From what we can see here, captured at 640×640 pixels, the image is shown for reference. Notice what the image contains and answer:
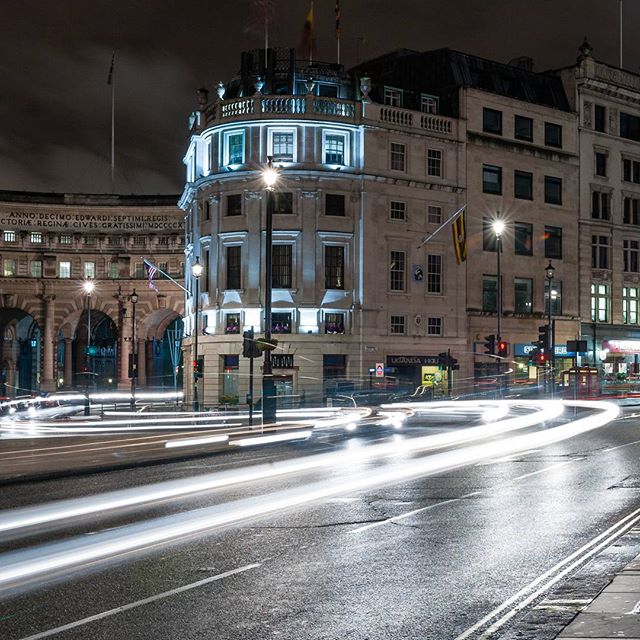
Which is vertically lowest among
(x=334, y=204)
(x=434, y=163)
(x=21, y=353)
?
(x=21, y=353)

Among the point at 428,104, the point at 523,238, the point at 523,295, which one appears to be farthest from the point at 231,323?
the point at 523,238

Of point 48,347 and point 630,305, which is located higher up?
point 630,305

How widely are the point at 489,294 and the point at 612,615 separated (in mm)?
57632

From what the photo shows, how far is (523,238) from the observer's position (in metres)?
66.5

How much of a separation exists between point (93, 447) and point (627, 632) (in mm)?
22165

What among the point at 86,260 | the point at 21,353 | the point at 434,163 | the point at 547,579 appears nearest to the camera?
the point at 547,579

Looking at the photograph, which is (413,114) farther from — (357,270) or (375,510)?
(375,510)

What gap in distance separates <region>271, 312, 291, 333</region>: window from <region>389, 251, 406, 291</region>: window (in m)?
7.15

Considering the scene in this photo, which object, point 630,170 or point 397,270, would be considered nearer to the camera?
point 397,270

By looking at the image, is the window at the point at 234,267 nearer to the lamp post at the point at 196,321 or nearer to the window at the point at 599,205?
the lamp post at the point at 196,321

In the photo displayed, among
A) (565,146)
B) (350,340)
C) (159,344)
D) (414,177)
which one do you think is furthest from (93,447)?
(159,344)

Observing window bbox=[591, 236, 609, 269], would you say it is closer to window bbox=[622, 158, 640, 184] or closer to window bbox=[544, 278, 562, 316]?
window bbox=[544, 278, 562, 316]

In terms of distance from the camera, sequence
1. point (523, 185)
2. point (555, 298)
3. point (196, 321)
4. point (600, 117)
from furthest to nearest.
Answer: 1. point (600, 117)
2. point (555, 298)
3. point (523, 185)
4. point (196, 321)

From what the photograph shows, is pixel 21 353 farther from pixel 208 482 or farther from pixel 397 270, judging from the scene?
pixel 208 482
